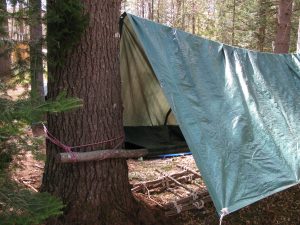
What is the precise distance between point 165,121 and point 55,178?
1.52 m

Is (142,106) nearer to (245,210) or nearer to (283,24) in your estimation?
(245,210)

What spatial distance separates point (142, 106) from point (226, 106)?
115 centimetres

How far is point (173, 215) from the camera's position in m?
3.14

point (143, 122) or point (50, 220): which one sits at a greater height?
point (143, 122)

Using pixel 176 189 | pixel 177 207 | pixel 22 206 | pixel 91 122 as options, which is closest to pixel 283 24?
pixel 176 189

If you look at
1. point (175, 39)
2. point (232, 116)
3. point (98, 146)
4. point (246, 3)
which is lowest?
point (98, 146)

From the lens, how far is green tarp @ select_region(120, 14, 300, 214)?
2404mm

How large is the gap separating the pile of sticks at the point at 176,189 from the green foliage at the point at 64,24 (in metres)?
1.66

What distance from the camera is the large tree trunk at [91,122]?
8.32 feet

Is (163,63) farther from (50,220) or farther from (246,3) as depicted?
(246,3)

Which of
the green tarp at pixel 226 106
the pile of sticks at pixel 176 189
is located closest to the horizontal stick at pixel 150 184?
the pile of sticks at pixel 176 189

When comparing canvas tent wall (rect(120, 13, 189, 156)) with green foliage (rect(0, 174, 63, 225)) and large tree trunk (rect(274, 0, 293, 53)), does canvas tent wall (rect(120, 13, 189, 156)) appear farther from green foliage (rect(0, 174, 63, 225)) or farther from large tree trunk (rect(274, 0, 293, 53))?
large tree trunk (rect(274, 0, 293, 53))

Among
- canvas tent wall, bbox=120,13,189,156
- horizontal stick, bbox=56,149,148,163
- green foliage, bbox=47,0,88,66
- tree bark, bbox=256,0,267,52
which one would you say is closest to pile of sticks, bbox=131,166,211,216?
canvas tent wall, bbox=120,13,189,156

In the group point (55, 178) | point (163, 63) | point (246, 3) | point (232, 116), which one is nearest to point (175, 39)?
point (163, 63)
